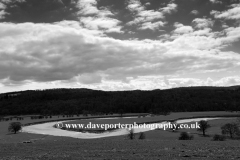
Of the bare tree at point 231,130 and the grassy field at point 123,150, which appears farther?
the bare tree at point 231,130

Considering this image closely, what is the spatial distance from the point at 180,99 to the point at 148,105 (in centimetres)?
2893

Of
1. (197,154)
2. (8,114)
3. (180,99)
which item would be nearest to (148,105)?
(180,99)

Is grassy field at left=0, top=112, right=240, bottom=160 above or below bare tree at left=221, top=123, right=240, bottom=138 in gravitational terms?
above

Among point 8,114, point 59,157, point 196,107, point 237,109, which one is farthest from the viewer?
point 8,114

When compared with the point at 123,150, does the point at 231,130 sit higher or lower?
lower

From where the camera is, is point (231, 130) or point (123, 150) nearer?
point (123, 150)

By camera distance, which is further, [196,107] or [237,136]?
[196,107]

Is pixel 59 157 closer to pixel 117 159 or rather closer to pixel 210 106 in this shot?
pixel 117 159

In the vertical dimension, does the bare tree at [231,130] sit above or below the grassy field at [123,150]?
below

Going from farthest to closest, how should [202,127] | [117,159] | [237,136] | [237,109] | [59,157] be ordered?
[237,109] → [202,127] → [237,136] → [59,157] → [117,159]

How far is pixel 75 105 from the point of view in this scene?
197m

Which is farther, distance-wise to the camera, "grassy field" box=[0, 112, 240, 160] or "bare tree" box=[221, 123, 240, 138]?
"bare tree" box=[221, 123, 240, 138]

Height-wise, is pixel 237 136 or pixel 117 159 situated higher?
pixel 117 159

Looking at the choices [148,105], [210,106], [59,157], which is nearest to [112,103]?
[148,105]
